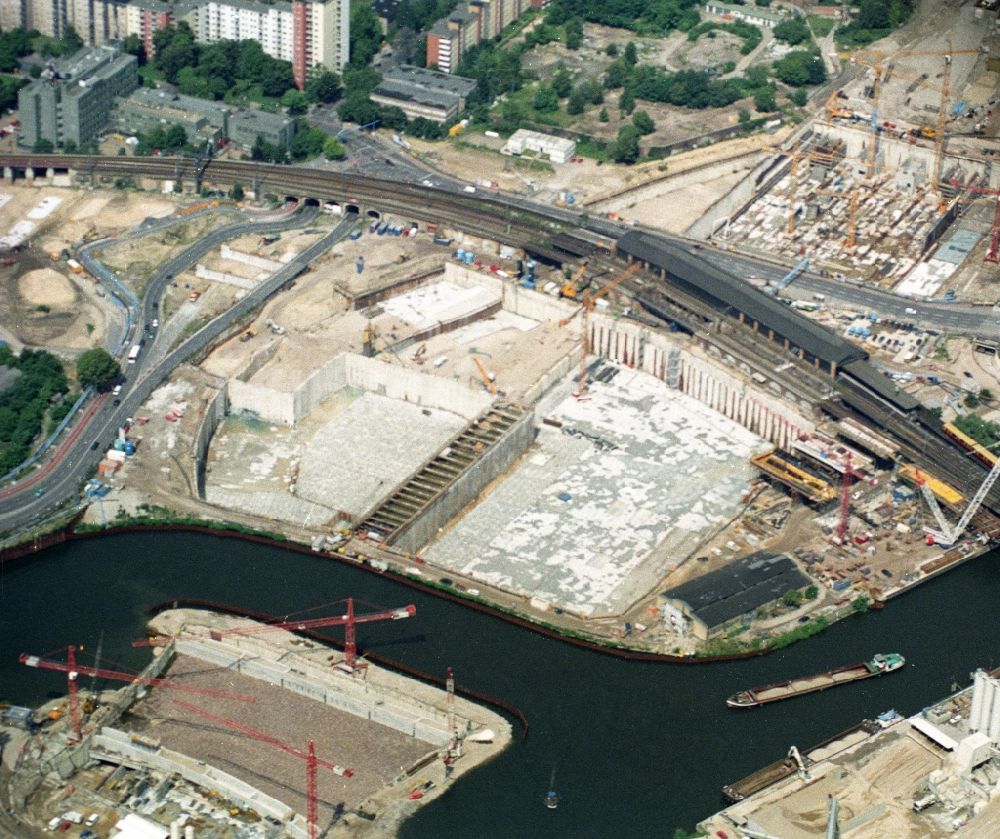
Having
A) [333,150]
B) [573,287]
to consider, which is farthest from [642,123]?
[573,287]

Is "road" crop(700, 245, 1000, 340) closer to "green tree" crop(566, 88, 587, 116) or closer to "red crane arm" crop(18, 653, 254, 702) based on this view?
"green tree" crop(566, 88, 587, 116)

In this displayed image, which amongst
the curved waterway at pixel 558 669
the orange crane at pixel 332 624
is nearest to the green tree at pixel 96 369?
the curved waterway at pixel 558 669

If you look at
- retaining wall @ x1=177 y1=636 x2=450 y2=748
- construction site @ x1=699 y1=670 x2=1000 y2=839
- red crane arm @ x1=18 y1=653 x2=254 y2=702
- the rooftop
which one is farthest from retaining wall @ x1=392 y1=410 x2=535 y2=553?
construction site @ x1=699 y1=670 x2=1000 y2=839

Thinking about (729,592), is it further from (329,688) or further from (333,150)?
(333,150)

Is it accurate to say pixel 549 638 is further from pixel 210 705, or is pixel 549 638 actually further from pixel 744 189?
pixel 744 189

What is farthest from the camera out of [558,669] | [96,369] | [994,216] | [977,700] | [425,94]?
[425,94]

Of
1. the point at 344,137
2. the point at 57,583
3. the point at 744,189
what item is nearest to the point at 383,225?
the point at 344,137
